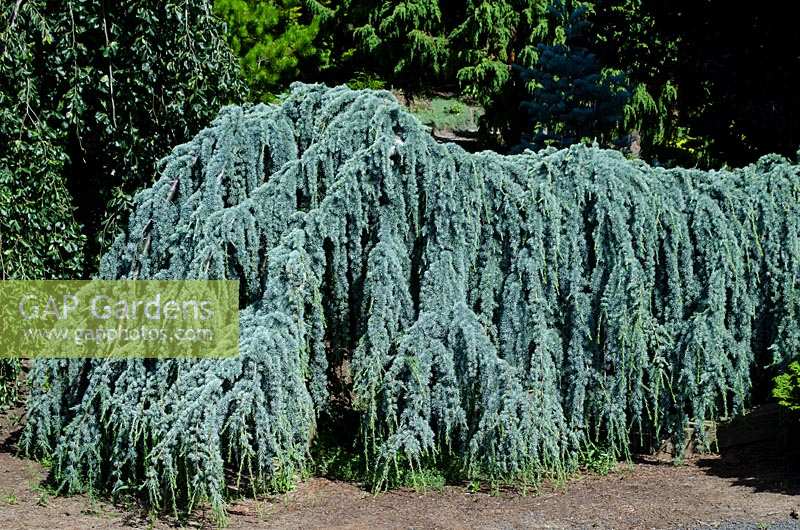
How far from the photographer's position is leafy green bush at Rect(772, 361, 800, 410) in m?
5.54

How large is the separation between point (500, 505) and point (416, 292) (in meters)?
1.28

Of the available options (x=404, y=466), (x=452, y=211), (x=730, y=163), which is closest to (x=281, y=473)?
(x=404, y=466)

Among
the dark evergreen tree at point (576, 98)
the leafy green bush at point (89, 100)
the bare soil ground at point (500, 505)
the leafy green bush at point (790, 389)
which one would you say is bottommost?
the bare soil ground at point (500, 505)

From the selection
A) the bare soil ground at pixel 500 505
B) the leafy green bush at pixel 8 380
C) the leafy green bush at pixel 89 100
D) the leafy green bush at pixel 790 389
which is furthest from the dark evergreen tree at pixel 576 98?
the leafy green bush at pixel 8 380

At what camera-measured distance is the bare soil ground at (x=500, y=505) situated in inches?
201

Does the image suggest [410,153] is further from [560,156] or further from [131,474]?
[131,474]

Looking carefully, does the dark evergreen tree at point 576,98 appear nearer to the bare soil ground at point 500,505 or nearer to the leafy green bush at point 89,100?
the leafy green bush at point 89,100

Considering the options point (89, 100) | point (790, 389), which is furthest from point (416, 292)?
point (89, 100)

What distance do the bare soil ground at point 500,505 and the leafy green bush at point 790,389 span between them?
0.47 meters

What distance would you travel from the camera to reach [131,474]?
17.8ft

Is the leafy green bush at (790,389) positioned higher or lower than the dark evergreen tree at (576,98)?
lower

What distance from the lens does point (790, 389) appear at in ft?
18.3

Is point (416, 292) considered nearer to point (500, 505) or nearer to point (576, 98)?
point (500, 505)

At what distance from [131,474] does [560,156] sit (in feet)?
9.90
